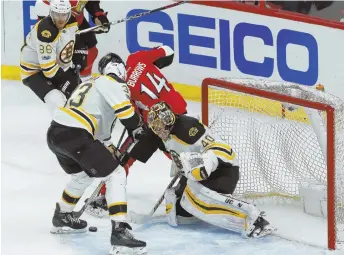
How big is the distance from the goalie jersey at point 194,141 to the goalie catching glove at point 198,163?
3.2 inches

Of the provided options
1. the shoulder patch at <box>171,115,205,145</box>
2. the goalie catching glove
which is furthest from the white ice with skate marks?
the shoulder patch at <box>171,115,205,145</box>

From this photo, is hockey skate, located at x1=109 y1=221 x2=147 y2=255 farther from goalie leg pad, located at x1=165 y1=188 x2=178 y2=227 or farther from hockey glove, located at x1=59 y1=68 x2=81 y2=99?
hockey glove, located at x1=59 y1=68 x2=81 y2=99

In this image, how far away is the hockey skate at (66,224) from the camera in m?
5.63

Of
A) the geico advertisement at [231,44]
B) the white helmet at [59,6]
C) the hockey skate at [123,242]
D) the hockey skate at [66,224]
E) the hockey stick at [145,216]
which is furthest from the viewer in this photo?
the geico advertisement at [231,44]

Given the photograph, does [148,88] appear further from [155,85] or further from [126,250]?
[126,250]

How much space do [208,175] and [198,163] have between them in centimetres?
8

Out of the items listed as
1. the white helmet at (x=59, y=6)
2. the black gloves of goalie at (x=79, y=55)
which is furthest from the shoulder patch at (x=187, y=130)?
the black gloves of goalie at (x=79, y=55)

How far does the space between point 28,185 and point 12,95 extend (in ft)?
5.75

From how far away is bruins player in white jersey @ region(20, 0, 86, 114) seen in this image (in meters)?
6.26

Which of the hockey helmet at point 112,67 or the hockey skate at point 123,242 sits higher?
the hockey helmet at point 112,67

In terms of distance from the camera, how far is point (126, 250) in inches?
207

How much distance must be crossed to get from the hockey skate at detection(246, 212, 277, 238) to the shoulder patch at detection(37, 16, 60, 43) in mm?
1573

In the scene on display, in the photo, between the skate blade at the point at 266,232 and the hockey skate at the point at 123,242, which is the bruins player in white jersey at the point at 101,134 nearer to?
the hockey skate at the point at 123,242

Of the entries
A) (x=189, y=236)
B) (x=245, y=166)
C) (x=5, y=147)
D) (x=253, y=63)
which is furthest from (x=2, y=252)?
(x=253, y=63)
